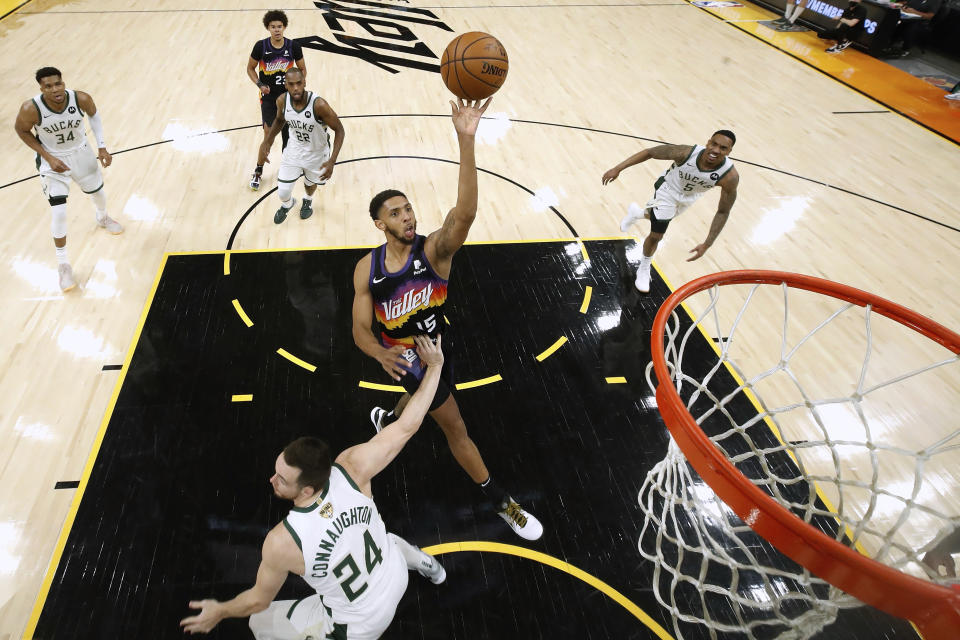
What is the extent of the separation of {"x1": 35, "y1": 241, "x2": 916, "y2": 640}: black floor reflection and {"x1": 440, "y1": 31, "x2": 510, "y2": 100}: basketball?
196 cm

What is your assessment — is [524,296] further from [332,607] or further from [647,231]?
[332,607]

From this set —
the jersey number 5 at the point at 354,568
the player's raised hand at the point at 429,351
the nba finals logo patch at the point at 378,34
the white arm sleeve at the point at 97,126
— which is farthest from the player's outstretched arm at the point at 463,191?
the nba finals logo patch at the point at 378,34

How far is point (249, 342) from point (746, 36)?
1238cm

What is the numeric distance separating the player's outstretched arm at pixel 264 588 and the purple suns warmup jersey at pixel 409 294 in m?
1.23

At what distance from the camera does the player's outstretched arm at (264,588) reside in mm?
2154

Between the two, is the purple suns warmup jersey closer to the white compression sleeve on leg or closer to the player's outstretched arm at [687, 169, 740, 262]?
the player's outstretched arm at [687, 169, 740, 262]

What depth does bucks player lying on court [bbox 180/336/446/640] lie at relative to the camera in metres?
2.17

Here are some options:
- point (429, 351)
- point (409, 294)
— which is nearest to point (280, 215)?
point (409, 294)

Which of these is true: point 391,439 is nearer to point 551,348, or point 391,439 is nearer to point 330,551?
point 330,551

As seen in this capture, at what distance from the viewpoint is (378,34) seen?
11.2 metres

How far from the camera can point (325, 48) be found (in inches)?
411

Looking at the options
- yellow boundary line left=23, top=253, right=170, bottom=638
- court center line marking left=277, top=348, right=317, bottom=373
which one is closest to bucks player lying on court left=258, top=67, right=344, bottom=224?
yellow boundary line left=23, top=253, right=170, bottom=638

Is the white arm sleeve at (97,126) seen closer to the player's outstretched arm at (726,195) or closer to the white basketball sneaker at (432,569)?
the white basketball sneaker at (432,569)

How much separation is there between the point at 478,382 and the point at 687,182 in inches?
97.2
